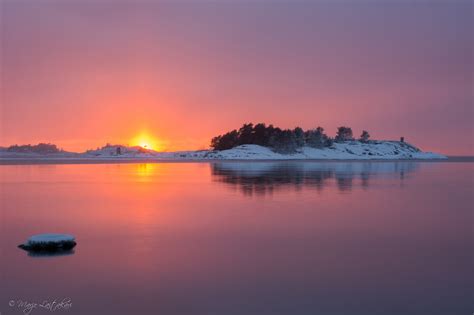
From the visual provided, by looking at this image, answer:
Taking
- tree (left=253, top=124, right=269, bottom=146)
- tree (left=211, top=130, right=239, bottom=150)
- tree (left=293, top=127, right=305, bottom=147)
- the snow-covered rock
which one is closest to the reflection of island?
the snow-covered rock

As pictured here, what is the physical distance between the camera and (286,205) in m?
29.0

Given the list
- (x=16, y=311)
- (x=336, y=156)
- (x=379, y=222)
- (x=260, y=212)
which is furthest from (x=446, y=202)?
(x=336, y=156)

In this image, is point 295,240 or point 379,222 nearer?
point 295,240

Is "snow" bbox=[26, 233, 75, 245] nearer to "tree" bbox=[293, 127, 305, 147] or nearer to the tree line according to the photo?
the tree line

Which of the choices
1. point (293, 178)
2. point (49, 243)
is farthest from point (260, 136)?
point (49, 243)

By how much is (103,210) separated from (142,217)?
4122 mm

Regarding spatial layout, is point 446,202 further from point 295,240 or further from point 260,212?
point 295,240

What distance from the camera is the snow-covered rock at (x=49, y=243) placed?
16156 millimetres

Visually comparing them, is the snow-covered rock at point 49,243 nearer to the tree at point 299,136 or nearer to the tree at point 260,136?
the tree at point 260,136

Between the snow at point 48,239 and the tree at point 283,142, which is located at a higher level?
the tree at point 283,142

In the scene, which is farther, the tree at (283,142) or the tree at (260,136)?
the tree at (260,136)

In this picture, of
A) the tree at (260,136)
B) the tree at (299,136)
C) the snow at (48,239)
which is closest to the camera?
the snow at (48,239)

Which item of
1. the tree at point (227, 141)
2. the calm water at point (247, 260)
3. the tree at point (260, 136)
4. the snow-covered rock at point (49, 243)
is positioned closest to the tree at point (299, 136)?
the tree at point (260, 136)

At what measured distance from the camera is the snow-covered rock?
16.2 meters
